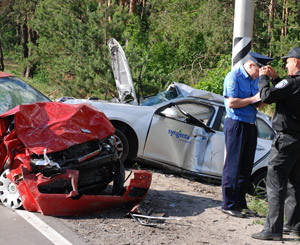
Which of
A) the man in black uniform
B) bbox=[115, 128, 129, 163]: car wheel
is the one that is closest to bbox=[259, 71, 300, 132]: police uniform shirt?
the man in black uniform

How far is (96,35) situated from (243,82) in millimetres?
10649

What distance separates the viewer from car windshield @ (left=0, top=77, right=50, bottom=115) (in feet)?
21.7

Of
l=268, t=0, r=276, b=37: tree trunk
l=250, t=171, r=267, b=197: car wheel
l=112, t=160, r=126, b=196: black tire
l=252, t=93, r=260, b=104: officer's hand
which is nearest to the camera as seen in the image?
l=252, t=93, r=260, b=104: officer's hand

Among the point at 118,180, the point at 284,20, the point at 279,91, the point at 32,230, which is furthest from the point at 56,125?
the point at 284,20

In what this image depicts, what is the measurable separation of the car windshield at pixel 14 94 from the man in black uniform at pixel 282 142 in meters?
3.48

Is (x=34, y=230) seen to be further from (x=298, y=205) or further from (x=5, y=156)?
(x=298, y=205)

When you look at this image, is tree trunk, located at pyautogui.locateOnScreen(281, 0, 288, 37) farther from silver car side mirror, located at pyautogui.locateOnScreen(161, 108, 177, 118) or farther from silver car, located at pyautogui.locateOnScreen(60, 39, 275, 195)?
silver car side mirror, located at pyautogui.locateOnScreen(161, 108, 177, 118)

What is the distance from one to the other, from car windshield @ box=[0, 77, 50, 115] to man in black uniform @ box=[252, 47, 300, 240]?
3.48m

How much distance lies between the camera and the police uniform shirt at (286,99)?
4969mm

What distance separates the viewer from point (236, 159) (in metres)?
5.97

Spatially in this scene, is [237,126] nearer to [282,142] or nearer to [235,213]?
[282,142]

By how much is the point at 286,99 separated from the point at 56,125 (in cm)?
268

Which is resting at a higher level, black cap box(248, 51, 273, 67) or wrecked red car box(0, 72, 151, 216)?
black cap box(248, 51, 273, 67)

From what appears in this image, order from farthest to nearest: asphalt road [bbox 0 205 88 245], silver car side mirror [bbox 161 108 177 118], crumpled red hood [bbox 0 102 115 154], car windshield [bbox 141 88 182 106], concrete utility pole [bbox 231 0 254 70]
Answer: car windshield [bbox 141 88 182 106]
silver car side mirror [bbox 161 108 177 118]
concrete utility pole [bbox 231 0 254 70]
crumpled red hood [bbox 0 102 115 154]
asphalt road [bbox 0 205 88 245]
